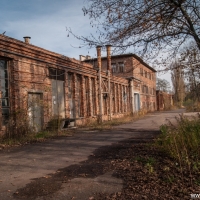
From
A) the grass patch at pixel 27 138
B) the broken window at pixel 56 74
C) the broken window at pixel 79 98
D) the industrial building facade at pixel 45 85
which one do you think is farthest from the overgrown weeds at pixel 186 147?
the broken window at pixel 79 98

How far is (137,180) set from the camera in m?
4.86

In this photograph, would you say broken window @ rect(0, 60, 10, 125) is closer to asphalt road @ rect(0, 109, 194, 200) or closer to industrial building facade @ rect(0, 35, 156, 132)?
industrial building facade @ rect(0, 35, 156, 132)

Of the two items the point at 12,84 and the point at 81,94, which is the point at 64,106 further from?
the point at 12,84

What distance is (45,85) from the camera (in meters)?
13.8

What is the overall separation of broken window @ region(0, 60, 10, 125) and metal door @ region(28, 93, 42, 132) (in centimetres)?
106

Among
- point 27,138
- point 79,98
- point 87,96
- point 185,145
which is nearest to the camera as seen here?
point 185,145

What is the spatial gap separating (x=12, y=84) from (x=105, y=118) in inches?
479

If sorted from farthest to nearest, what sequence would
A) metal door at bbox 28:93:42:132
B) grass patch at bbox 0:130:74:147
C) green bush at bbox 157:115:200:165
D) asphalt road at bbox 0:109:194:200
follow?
metal door at bbox 28:93:42:132
grass patch at bbox 0:130:74:147
green bush at bbox 157:115:200:165
asphalt road at bbox 0:109:194:200

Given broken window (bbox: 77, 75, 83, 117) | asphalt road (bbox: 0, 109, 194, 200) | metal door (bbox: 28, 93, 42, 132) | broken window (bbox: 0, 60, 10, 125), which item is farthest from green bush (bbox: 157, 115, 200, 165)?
broken window (bbox: 77, 75, 83, 117)

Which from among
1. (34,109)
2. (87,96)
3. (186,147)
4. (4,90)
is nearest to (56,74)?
(34,109)

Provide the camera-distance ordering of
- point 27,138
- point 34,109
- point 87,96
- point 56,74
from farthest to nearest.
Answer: point 87,96 → point 56,74 → point 34,109 → point 27,138

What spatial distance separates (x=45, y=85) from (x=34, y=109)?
196 cm

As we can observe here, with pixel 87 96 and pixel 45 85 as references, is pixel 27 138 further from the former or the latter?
pixel 87 96

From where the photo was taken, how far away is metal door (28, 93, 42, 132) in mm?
11852
